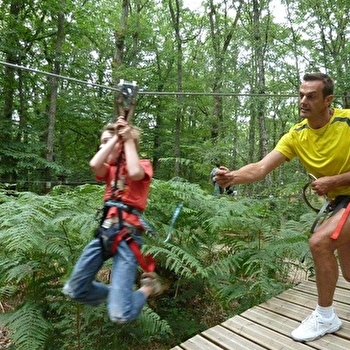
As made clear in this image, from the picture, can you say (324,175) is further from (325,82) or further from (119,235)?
(119,235)

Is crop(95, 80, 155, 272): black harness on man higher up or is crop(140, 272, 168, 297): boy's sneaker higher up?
crop(95, 80, 155, 272): black harness on man

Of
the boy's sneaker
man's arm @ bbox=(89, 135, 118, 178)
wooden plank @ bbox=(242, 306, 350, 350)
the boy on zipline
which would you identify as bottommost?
wooden plank @ bbox=(242, 306, 350, 350)

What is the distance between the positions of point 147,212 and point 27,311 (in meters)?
1.44

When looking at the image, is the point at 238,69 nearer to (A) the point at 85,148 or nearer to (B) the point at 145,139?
(B) the point at 145,139

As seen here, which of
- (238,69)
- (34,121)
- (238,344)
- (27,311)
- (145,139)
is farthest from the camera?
(145,139)

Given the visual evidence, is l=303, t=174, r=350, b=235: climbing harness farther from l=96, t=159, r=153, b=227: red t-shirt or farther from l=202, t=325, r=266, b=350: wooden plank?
l=96, t=159, r=153, b=227: red t-shirt

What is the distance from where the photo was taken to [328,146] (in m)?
2.56

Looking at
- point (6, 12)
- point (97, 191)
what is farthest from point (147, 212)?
point (6, 12)

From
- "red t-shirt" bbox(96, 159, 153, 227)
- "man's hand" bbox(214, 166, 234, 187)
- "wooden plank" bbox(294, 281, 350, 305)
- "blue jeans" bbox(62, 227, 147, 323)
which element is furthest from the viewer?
"wooden plank" bbox(294, 281, 350, 305)

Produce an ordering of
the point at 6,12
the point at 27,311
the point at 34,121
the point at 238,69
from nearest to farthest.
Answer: the point at 27,311 < the point at 6,12 < the point at 34,121 < the point at 238,69

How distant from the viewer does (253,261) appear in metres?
3.25

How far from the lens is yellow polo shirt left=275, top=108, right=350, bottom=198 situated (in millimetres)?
2520

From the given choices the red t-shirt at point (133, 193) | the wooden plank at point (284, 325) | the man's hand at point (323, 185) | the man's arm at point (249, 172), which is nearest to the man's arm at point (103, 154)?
the red t-shirt at point (133, 193)

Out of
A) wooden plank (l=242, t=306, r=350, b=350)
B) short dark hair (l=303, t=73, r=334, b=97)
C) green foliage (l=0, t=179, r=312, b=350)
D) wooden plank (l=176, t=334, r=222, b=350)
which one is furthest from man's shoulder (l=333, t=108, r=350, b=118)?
wooden plank (l=176, t=334, r=222, b=350)
